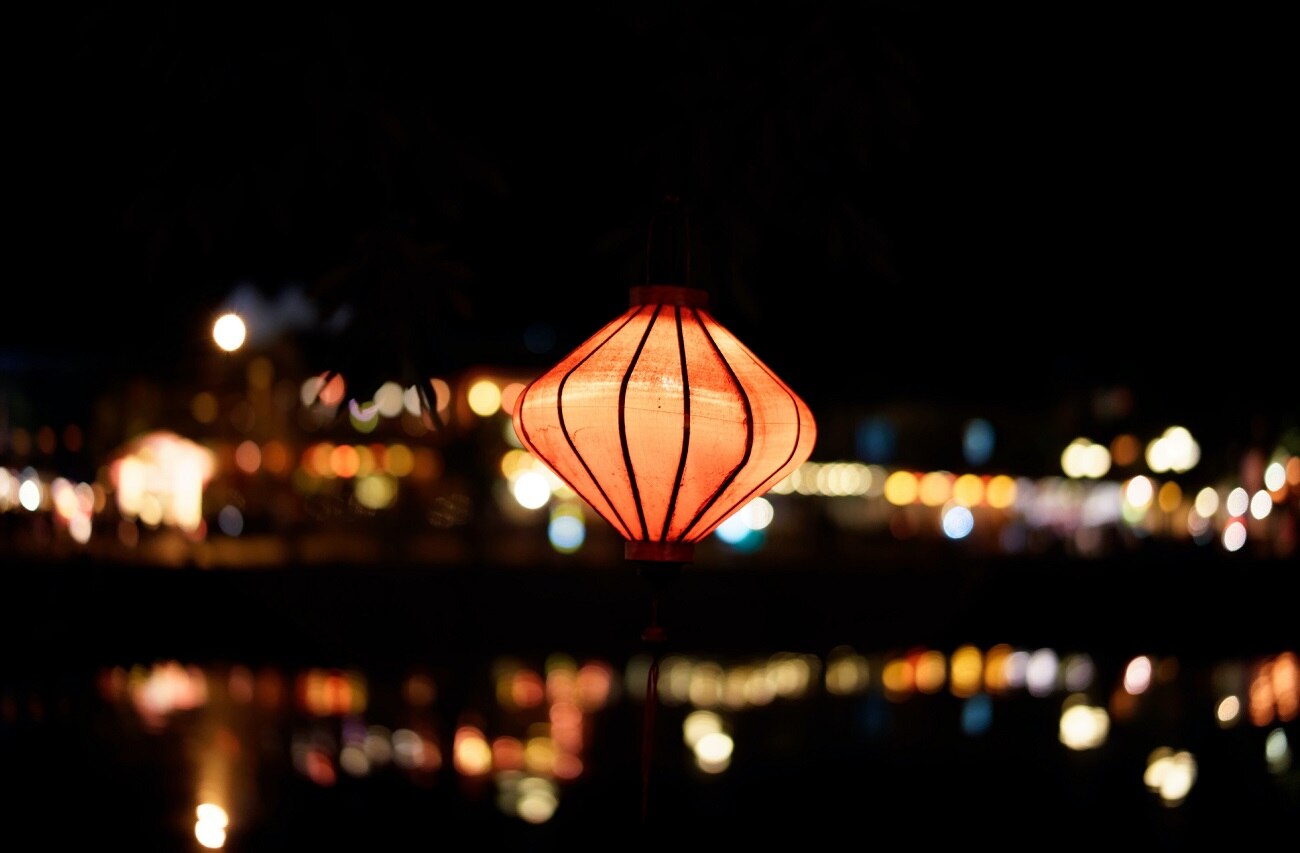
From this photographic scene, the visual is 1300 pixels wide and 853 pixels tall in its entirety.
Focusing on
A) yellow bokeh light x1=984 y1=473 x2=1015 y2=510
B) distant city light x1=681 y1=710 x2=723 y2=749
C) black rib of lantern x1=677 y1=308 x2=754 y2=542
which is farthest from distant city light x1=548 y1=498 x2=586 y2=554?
yellow bokeh light x1=984 y1=473 x2=1015 y2=510

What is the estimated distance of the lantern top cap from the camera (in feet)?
8.40

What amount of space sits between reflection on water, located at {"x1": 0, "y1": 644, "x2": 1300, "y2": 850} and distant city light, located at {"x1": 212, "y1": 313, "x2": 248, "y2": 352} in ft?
8.91

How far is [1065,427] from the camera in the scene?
2927 centimetres

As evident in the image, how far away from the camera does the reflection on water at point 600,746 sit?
711cm

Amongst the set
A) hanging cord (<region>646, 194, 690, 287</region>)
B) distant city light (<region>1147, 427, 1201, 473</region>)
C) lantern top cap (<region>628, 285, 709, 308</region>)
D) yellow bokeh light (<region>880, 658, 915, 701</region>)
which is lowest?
yellow bokeh light (<region>880, 658, 915, 701</region>)

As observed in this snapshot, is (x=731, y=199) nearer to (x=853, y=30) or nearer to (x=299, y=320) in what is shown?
(x=853, y=30)

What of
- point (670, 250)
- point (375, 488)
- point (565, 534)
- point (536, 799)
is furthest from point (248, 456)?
point (670, 250)

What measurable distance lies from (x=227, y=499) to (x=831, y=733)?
1932cm

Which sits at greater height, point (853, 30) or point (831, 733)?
point (853, 30)

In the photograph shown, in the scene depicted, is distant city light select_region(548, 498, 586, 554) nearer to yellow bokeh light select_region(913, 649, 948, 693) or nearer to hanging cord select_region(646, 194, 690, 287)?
yellow bokeh light select_region(913, 649, 948, 693)

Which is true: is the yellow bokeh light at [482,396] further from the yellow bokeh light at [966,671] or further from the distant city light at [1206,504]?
the distant city light at [1206,504]

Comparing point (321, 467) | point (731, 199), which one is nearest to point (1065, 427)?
point (321, 467)

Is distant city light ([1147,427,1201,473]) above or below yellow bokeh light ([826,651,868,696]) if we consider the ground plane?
above

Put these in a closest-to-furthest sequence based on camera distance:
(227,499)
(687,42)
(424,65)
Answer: (687,42), (424,65), (227,499)
